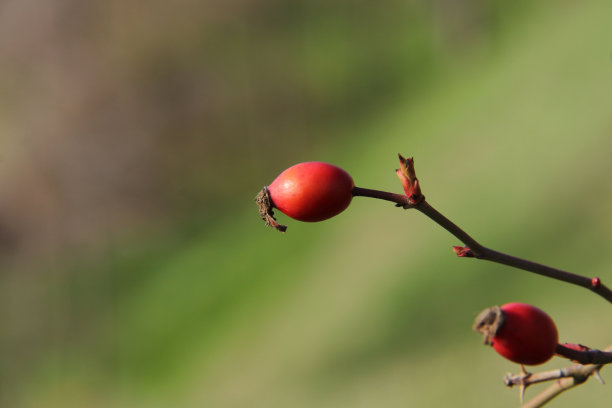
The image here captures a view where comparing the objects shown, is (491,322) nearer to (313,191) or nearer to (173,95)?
(313,191)

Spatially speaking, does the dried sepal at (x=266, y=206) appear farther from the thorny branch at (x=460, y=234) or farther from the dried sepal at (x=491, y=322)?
the dried sepal at (x=491, y=322)

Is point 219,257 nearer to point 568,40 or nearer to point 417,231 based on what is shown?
point 417,231

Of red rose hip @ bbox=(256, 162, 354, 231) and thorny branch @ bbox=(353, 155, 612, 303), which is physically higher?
red rose hip @ bbox=(256, 162, 354, 231)

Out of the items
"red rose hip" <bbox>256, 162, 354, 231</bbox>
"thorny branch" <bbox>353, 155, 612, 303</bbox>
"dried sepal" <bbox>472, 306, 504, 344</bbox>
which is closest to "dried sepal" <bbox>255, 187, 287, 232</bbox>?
"red rose hip" <bbox>256, 162, 354, 231</bbox>

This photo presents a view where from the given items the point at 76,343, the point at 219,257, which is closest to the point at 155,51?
the point at 219,257

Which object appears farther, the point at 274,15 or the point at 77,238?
the point at 274,15

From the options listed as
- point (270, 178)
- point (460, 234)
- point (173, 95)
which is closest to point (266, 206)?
point (460, 234)

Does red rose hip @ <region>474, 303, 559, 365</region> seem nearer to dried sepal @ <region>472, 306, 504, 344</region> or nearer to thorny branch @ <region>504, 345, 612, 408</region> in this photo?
dried sepal @ <region>472, 306, 504, 344</region>

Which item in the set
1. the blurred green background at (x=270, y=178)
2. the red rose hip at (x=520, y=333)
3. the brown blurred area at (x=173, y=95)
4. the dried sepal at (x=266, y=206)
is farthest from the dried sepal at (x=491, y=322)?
the brown blurred area at (x=173, y=95)
